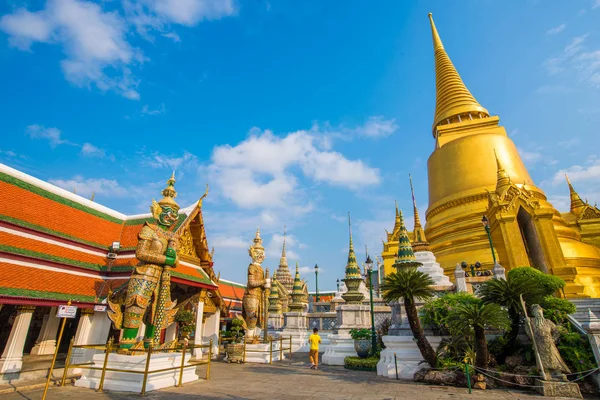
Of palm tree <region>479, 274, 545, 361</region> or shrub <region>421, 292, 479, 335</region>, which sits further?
shrub <region>421, 292, 479, 335</region>

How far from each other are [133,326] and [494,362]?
8.96m

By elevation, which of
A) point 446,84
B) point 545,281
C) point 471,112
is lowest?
point 545,281

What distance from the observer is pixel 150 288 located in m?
7.65

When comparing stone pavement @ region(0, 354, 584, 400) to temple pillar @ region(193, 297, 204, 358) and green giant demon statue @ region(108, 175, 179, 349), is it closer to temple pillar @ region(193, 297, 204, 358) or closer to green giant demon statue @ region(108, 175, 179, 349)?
green giant demon statue @ region(108, 175, 179, 349)

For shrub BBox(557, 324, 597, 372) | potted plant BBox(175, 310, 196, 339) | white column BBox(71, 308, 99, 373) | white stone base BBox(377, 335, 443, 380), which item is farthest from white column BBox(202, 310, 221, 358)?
shrub BBox(557, 324, 597, 372)

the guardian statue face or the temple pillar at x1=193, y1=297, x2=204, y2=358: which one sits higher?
the guardian statue face

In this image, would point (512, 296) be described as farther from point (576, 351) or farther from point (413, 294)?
point (413, 294)

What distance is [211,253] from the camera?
1497 centimetres

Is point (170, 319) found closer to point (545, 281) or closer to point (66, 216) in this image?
point (66, 216)

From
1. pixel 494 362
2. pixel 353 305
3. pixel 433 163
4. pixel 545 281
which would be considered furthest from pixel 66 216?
pixel 433 163

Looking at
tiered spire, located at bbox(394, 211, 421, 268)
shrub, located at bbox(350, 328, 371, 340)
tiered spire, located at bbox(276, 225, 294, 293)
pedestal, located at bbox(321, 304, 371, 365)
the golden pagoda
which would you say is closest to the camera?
tiered spire, located at bbox(394, 211, 421, 268)

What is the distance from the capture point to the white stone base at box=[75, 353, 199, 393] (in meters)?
6.66

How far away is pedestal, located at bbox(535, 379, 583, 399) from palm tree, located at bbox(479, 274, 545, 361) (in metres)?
1.46

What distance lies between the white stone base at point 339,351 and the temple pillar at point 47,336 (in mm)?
11084
